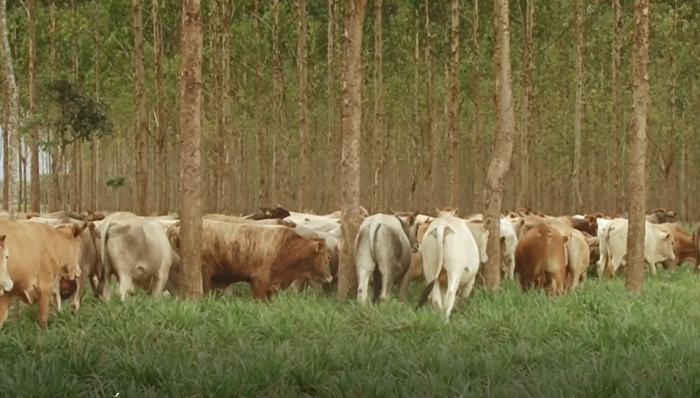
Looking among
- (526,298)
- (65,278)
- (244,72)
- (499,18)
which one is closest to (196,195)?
(65,278)

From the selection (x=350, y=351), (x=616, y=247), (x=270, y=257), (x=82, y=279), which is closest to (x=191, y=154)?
(x=82, y=279)

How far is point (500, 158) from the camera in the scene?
14359 mm

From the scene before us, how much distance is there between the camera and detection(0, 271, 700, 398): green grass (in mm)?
7203

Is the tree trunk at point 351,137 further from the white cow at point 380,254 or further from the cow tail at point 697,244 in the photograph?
the cow tail at point 697,244

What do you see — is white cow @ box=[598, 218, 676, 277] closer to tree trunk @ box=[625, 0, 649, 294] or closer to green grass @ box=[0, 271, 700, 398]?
tree trunk @ box=[625, 0, 649, 294]

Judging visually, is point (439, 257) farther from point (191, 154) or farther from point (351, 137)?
point (191, 154)

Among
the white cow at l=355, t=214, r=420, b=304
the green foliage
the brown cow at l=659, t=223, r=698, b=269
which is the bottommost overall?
the brown cow at l=659, t=223, r=698, b=269

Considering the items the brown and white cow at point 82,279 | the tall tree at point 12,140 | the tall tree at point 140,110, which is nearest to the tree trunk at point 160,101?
the tall tree at point 140,110

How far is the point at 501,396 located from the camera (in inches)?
277

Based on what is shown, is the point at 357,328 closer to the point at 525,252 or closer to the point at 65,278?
the point at 65,278

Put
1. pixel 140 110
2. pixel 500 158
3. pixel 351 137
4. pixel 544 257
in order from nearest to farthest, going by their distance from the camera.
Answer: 1. pixel 351 137
2. pixel 544 257
3. pixel 500 158
4. pixel 140 110

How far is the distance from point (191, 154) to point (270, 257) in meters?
2.31

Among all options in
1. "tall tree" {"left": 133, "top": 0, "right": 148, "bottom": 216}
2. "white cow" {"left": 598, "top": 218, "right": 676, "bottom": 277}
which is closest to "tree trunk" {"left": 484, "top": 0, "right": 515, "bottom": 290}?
"white cow" {"left": 598, "top": 218, "right": 676, "bottom": 277}

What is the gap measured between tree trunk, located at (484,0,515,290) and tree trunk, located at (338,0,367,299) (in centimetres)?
208
